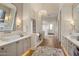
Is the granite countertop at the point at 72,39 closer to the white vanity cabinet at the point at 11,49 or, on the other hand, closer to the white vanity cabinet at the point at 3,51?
the white vanity cabinet at the point at 11,49

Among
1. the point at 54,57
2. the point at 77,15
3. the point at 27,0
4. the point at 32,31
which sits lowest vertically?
the point at 54,57

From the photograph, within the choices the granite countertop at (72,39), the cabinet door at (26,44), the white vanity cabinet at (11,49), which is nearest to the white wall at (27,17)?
the cabinet door at (26,44)

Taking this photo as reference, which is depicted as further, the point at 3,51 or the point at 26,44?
the point at 26,44

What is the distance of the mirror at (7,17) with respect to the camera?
242cm

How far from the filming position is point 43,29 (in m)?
2.51

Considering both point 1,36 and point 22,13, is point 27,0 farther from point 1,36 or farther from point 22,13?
point 1,36

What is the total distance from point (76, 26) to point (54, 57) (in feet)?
1.86

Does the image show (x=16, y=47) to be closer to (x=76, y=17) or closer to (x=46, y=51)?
(x=46, y=51)

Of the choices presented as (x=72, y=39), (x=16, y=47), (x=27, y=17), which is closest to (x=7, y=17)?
(x=27, y=17)

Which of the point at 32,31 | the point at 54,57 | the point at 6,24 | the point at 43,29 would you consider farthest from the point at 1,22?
the point at 54,57

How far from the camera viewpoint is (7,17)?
8.02ft

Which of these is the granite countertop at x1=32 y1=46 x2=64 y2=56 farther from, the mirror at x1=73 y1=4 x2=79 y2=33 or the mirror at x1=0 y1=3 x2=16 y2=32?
the mirror at x1=0 y1=3 x2=16 y2=32

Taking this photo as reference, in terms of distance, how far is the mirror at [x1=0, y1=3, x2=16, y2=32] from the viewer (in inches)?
95.3

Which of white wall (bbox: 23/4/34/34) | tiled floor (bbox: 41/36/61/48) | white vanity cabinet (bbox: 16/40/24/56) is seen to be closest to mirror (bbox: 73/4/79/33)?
tiled floor (bbox: 41/36/61/48)
